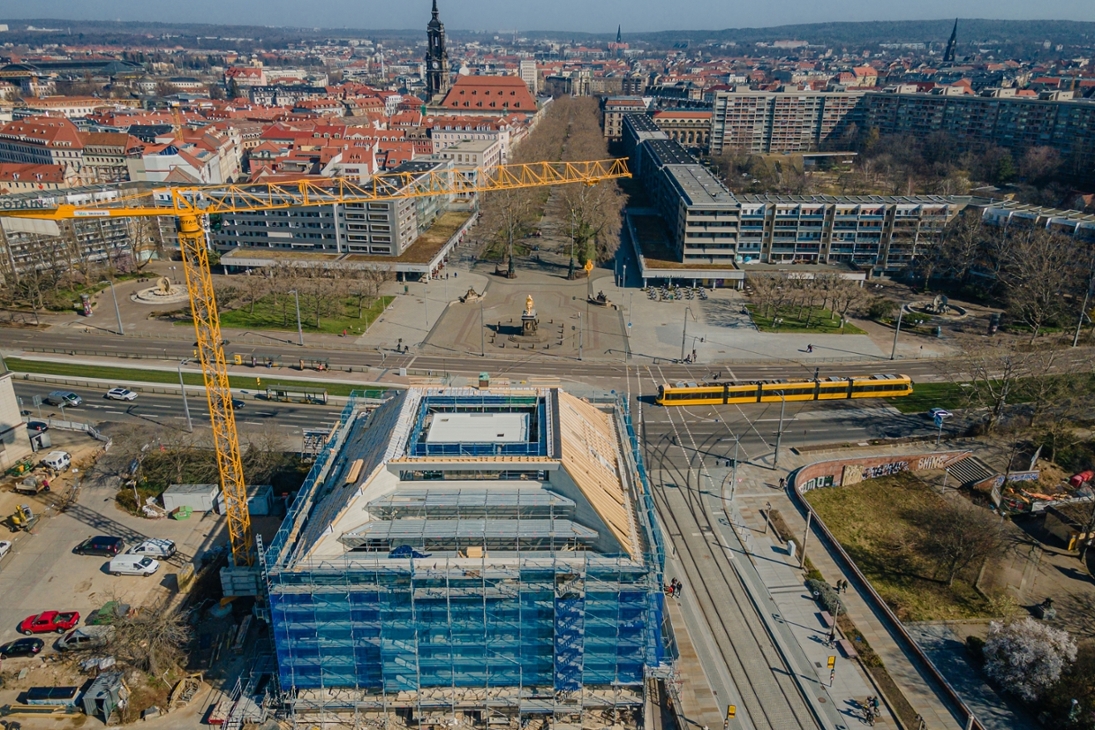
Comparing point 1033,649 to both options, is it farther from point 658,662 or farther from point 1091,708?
point 658,662

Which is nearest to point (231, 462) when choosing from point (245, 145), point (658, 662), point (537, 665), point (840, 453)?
point (537, 665)

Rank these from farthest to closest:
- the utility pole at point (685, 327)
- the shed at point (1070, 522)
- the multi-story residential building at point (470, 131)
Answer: the multi-story residential building at point (470, 131)
the utility pole at point (685, 327)
the shed at point (1070, 522)

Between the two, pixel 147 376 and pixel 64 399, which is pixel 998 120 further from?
pixel 64 399

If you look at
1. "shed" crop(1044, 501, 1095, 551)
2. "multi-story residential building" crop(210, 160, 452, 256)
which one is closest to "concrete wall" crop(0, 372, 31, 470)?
"multi-story residential building" crop(210, 160, 452, 256)

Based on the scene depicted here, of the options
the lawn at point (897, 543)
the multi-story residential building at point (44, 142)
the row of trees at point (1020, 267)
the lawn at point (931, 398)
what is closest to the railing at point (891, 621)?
the lawn at point (897, 543)

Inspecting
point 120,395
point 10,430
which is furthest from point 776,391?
point 10,430

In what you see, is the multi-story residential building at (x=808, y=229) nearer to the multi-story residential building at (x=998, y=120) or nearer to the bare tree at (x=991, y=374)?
the bare tree at (x=991, y=374)

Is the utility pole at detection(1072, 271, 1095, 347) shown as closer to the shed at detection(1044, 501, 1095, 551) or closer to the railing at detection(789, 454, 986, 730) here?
the shed at detection(1044, 501, 1095, 551)
